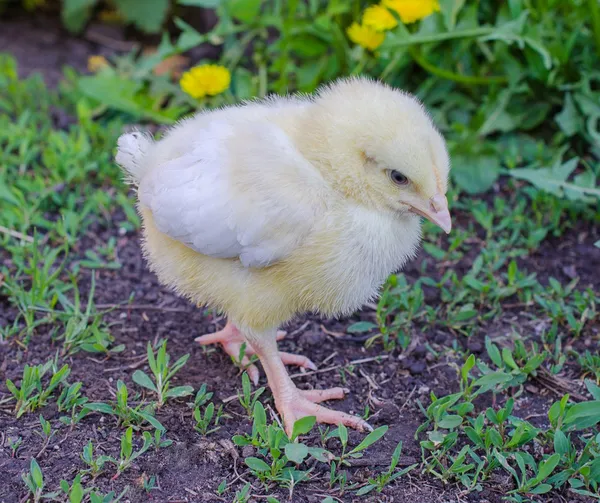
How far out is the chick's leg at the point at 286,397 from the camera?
10.1 feet

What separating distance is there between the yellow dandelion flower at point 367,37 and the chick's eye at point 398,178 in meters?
2.00

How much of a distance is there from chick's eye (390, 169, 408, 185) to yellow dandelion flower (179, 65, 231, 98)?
2.13 m

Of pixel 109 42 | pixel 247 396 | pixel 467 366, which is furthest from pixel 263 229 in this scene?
pixel 109 42

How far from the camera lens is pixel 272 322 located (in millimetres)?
3012

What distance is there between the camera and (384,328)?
11.7 feet

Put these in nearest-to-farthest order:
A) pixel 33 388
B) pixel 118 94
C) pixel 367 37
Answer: pixel 33 388 < pixel 367 37 < pixel 118 94

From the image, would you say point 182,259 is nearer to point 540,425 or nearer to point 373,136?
point 373,136

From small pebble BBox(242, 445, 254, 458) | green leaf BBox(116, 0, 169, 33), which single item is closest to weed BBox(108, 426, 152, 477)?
small pebble BBox(242, 445, 254, 458)

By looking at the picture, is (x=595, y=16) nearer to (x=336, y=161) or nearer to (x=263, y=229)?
Result: (x=336, y=161)

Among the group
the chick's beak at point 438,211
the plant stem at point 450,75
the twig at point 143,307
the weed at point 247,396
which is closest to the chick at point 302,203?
the chick's beak at point 438,211

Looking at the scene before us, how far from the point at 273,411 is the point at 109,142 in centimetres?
250

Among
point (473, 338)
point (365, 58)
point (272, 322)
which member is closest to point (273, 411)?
point (272, 322)

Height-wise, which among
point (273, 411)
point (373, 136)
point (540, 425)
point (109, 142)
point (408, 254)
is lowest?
point (109, 142)

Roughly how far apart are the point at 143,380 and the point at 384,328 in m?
1.15
